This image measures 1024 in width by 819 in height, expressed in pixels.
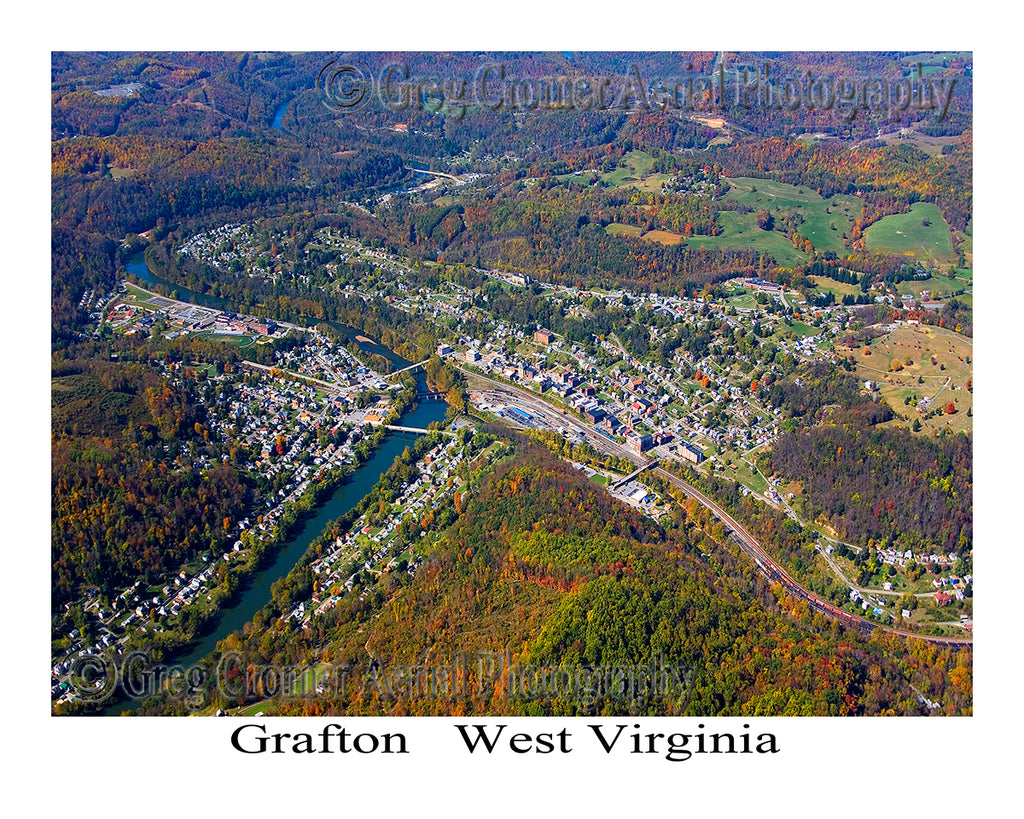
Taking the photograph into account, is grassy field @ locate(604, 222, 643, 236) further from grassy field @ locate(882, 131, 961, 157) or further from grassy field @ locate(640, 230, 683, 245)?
grassy field @ locate(882, 131, 961, 157)

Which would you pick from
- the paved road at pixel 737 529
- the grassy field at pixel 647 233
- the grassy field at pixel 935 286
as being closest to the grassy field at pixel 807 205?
the grassy field at pixel 935 286

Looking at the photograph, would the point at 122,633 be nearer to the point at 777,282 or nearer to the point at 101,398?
the point at 101,398

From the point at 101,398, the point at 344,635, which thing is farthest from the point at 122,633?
the point at 101,398

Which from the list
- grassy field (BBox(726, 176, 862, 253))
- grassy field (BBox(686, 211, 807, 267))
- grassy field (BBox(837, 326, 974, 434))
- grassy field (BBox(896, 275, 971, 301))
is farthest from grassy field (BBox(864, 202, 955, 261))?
grassy field (BBox(837, 326, 974, 434))

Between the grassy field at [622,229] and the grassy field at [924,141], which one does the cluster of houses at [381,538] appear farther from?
the grassy field at [924,141]

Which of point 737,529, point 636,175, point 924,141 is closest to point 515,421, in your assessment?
point 737,529

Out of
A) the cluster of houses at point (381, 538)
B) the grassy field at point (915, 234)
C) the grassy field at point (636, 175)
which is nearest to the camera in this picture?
the cluster of houses at point (381, 538)
